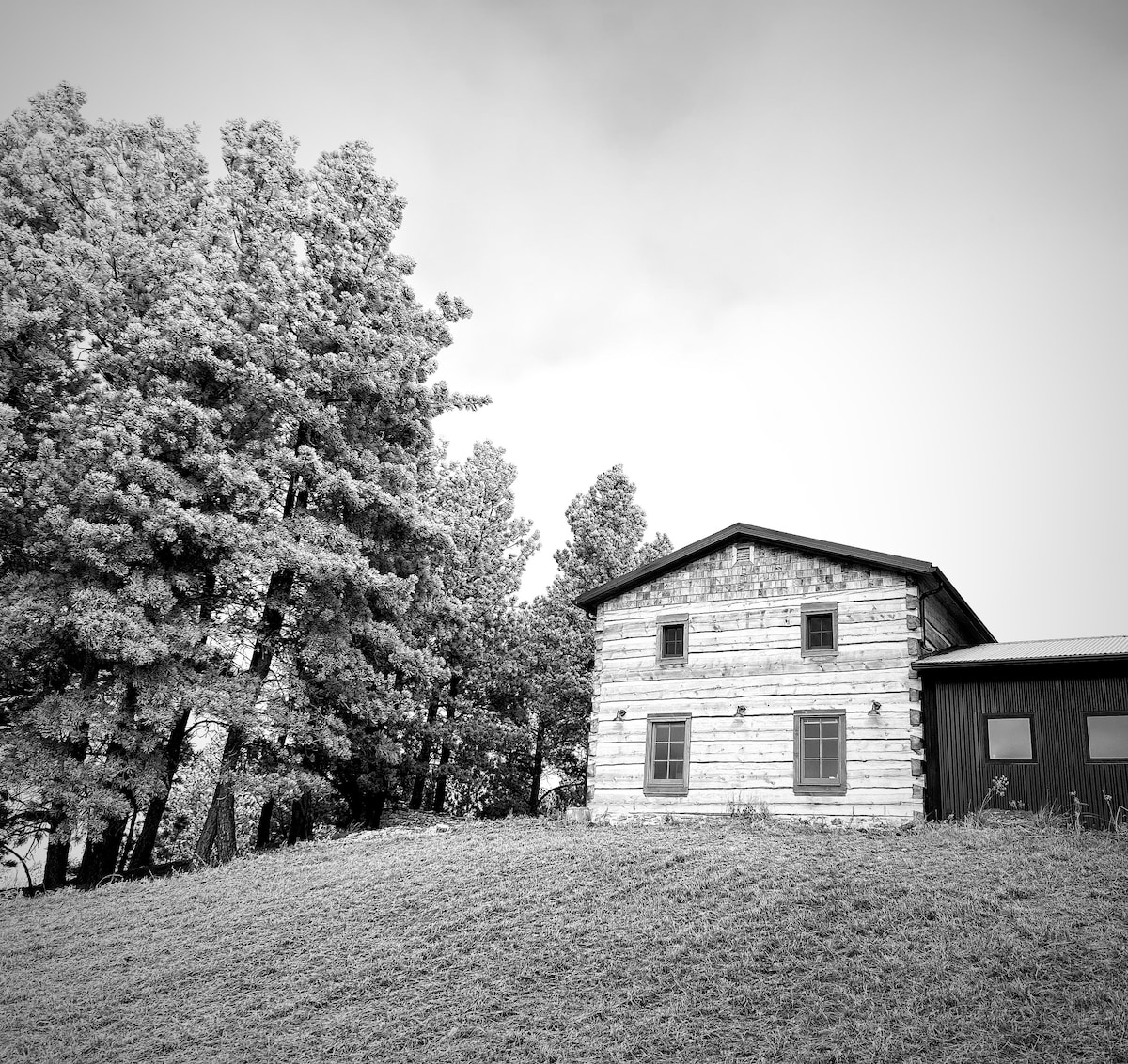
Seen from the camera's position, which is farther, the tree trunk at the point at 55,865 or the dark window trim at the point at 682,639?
the dark window trim at the point at 682,639

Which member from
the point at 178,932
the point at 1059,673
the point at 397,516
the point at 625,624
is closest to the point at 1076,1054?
the point at 1059,673

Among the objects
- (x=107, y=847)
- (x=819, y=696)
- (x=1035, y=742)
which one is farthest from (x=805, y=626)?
(x=107, y=847)

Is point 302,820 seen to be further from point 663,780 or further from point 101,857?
point 663,780

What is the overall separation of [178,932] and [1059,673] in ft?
57.0

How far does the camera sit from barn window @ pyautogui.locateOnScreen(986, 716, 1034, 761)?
18.4 meters

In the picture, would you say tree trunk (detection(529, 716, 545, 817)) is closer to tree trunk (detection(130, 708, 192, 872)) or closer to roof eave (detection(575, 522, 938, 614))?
roof eave (detection(575, 522, 938, 614))

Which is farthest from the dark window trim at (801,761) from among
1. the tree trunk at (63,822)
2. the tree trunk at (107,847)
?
the tree trunk at (63,822)

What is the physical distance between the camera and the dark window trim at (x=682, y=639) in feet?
73.3

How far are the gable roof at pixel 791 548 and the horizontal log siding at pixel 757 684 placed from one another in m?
0.25

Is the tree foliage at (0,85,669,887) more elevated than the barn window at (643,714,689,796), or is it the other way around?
the tree foliage at (0,85,669,887)

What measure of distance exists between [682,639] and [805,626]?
313 centimetres

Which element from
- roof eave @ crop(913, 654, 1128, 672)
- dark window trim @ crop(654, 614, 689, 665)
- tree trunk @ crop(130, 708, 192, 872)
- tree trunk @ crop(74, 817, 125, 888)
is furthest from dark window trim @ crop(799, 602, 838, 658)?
tree trunk @ crop(74, 817, 125, 888)

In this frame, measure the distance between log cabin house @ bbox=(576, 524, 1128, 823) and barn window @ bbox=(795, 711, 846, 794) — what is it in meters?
0.04

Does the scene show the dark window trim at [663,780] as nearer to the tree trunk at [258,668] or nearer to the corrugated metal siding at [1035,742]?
the corrugated metal siding at [1035,742]
